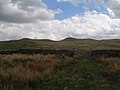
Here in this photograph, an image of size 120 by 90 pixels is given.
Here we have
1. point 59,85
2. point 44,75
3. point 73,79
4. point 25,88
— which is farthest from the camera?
point 44,75

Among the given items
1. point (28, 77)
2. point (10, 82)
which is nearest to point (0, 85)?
point (10, 82)

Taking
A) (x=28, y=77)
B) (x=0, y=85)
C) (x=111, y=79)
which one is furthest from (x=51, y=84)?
(x=111, y=79)

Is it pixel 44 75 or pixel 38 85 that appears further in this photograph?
pixel 44 75

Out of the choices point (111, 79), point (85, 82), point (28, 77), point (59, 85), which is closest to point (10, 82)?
point (28, 77)

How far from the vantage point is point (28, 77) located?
44.9 feet

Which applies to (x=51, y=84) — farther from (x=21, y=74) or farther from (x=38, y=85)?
(x=21, y=74)

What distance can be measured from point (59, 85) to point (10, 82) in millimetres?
2120

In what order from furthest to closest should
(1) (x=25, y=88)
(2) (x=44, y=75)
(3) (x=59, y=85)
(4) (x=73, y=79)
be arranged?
1. (2) (x=44, y=75)
2. (4) (x=73, y=79)
3. (3) (x=59, y=85)
4. (1) (x=25, y=88)

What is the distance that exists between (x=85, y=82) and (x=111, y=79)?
2081 mm

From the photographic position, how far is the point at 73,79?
1389cm

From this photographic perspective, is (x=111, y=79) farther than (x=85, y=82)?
Yes

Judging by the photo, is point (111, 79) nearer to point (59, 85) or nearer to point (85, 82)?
point (85, 82)

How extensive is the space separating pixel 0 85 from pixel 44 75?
10.9ft

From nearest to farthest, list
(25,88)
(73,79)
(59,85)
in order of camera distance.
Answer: (25,88) → (59,85) → (73,79)
